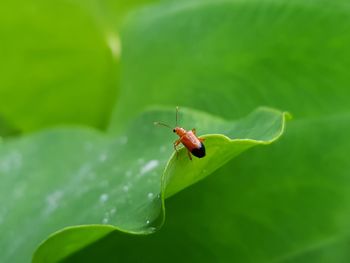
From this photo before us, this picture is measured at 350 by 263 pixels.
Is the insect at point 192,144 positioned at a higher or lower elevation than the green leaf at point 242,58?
lower

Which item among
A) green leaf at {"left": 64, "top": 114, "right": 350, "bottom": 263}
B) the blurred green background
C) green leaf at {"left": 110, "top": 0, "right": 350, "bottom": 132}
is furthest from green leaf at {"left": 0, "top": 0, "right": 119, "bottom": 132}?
green leaf at {"left": 64, "top": 114, "right": 350, "bottom": 263}

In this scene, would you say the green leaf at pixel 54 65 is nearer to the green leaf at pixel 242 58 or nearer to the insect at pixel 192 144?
the green leaf at pixel 242 58

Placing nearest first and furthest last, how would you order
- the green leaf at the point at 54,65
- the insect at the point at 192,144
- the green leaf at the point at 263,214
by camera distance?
the insect at the point at 192,144
the green leaf at the point at 263,214
the green leaf at the point at 54,65

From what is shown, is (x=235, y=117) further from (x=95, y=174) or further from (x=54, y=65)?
(x=54, y=65)

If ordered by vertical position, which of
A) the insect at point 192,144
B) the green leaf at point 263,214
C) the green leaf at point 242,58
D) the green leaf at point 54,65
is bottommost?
the green leaf at point 263,214

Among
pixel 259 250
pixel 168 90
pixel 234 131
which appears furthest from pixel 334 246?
pixel 168 90

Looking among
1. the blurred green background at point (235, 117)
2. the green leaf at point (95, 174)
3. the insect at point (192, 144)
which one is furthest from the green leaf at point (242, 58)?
the insect at point (192, 144)

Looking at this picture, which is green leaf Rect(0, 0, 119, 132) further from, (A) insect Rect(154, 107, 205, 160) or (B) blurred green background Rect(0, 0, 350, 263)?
(A) insect Rect(154, 107, 205, 160)

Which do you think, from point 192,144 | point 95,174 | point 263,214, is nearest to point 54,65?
point 95,174
